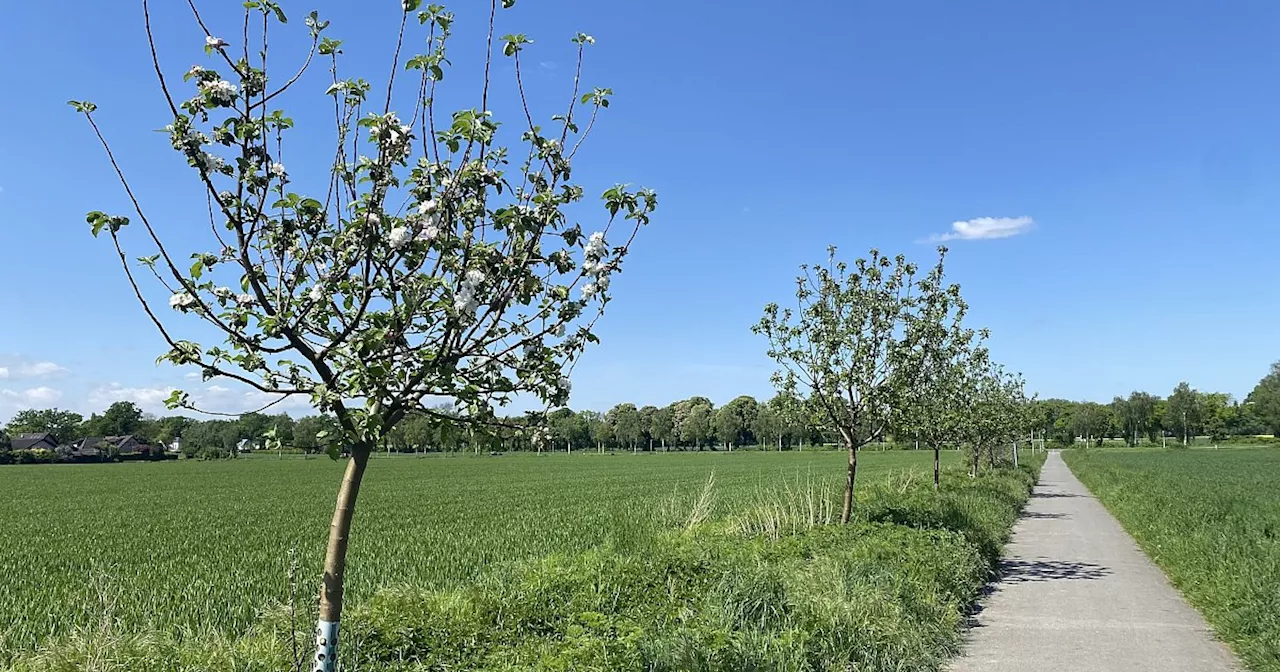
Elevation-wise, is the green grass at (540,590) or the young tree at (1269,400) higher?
the young tree at (1269,400)

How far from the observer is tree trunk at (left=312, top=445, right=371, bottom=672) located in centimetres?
374

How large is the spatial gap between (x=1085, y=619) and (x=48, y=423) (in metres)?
171

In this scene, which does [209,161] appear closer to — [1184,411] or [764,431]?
[764,431]

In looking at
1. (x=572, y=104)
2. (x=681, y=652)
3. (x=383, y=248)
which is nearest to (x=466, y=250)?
(x=383, y=248)

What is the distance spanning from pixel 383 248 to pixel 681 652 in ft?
12.5

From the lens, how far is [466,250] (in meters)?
3.62

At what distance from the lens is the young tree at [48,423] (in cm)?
13588

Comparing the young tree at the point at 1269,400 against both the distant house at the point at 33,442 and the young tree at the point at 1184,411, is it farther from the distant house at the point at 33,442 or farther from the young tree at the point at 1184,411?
the distant house at the point at 33,442

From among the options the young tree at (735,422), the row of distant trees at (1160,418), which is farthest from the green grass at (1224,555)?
the young tree at (735,422)

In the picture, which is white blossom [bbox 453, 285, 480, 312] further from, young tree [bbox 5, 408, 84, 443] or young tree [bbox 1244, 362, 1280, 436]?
young tree [bbox 5, 408, 84, 443]

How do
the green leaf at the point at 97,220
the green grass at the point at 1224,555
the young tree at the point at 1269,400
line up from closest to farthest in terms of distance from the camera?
the green leaf at the point at 97,220, the green grass at the point at 1224,555, the young tree at the point at 1269,400

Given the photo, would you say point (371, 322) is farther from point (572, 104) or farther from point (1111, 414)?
point (1111, 414)

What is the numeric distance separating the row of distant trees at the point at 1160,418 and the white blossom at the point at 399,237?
126 metres

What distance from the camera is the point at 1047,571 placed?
37.2 feet
